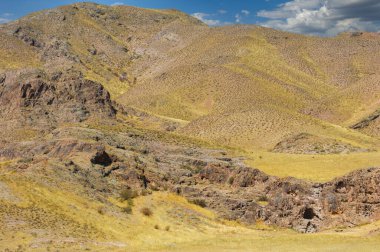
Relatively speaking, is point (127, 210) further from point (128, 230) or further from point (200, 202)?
point (200, 202)

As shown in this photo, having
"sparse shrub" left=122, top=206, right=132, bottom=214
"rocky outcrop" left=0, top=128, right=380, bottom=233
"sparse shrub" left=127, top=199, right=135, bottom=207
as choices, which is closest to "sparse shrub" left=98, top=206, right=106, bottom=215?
"sparse shrub" left=122, top=206, right=132, bottom=214

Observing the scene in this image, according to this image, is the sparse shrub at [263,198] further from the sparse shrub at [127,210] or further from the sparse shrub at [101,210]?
the sparse shrub at [101,210]

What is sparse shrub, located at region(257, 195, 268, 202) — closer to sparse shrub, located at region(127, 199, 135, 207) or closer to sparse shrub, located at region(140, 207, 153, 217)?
sparse shrub, located at region(140, 207, 153, 217)

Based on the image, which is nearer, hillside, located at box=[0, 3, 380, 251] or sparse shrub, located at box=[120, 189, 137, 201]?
hillside, located at box=[0, 3, 380, 251]

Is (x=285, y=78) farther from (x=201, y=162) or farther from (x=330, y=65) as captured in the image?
(x=201, y=162)

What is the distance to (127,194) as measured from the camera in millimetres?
36625

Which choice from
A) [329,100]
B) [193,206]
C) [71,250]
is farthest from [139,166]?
[329,100]

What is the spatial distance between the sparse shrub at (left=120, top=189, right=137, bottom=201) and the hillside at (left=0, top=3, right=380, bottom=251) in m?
0.10

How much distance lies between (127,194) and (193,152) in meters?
18.6

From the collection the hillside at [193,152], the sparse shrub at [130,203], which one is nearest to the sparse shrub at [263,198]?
the hillside at [193,152]

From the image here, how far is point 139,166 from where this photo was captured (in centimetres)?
4209

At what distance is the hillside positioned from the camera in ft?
97.5

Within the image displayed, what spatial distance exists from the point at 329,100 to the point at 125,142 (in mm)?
68541

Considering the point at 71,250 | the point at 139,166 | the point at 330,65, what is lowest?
the point at 71,250
